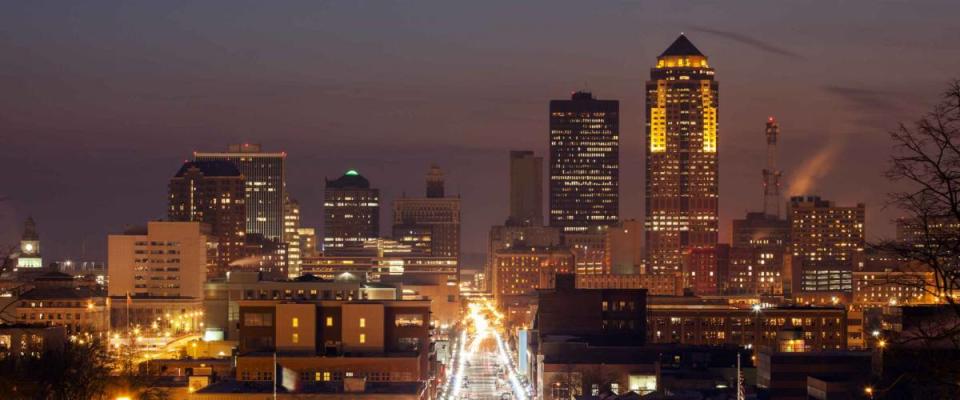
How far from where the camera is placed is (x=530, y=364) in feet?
531

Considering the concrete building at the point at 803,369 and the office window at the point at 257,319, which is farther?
the office window at the point at 257,319

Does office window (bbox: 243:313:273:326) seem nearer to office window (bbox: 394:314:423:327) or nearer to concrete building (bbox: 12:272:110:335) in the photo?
office window (bbox: 394:314:423:327)

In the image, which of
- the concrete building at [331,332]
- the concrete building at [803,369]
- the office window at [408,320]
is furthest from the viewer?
the office window at [408,320]

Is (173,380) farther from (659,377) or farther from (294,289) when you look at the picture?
(294,289)

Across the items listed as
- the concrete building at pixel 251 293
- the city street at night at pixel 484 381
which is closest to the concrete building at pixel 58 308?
the concrete building at pixel 251 293

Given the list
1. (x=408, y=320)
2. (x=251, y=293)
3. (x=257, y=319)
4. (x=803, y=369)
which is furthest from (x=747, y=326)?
(x=257, y=319)

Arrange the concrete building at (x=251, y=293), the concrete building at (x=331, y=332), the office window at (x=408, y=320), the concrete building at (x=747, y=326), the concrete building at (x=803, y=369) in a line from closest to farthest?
the concrete building at (x=331, y=332) → the concrete building at (x=803, y=369) → the office window at (x=408, y=320) → the concrete building at (x=251, y=293) → the concrete building at (x=747, y=326)

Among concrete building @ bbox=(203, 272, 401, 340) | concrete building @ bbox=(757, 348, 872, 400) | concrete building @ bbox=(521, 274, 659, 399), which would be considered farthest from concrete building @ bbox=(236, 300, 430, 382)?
concrete building @ bbox=(203, 272, 401, 340)

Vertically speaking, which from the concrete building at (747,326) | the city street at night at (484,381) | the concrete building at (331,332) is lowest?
the city street at night at (484,381)

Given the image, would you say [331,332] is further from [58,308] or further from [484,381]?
[58,308]

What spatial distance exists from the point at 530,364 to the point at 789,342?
96.9 feet

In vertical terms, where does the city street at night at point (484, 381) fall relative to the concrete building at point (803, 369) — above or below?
below

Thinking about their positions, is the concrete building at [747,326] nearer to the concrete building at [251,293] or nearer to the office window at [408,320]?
the concrete building at [251,293]

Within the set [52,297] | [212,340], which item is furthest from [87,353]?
[52,297]
